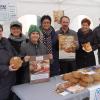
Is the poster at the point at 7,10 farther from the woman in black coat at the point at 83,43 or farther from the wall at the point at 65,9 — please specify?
the woman in black coat at the point at 83,43

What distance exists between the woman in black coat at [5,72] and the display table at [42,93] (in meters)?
0.07

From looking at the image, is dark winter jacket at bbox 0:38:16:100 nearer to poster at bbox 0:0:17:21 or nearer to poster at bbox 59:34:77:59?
poster at bbox 59:34:77:59

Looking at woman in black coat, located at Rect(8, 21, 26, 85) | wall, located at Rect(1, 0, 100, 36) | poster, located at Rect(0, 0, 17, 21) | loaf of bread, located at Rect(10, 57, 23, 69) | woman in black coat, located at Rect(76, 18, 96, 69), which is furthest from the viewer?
wall, located at Rect(1, 0, 100, 36)

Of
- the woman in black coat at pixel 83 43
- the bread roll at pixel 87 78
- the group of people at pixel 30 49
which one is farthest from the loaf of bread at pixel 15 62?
the woman in black coat at pixel 83 43

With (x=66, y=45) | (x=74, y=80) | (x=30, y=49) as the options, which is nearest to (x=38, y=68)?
(x=30, y=49)

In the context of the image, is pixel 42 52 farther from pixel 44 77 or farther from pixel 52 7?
pixel 52 7

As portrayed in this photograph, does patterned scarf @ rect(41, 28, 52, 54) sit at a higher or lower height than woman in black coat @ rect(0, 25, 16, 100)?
higher

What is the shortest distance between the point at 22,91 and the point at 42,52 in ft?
1.60

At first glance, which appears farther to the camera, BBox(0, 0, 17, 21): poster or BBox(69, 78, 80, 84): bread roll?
BBox(0, 0, 17, 21): poster

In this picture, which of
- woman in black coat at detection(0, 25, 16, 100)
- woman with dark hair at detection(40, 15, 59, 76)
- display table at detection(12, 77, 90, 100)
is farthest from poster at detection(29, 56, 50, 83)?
woman with dark hair at detection(40, 15, 59, 76)

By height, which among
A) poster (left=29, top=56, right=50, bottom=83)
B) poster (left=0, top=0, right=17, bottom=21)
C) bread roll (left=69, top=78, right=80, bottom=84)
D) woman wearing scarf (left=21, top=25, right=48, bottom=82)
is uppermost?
poster (left=0, top=0, right=17, bottom=21)

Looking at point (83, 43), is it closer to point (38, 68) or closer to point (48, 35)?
point (48, 35)

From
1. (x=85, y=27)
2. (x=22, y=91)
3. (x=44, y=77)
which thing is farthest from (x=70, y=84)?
(x=85, y=27)

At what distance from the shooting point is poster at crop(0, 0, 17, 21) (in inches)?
141
